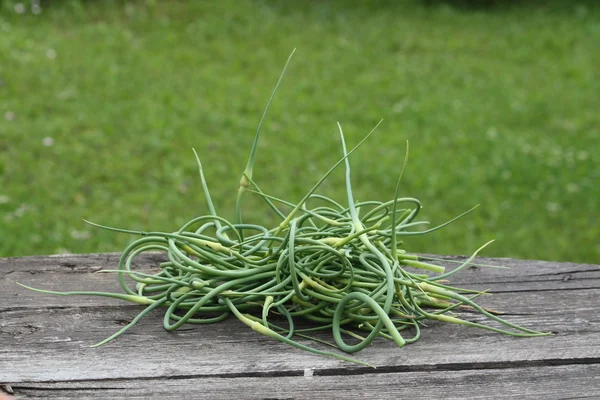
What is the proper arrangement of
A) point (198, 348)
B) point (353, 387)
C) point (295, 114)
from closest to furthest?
point (353, 387) → point (198, 348) → point (295, 114)

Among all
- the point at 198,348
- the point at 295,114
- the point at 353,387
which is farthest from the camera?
the point at 295,114

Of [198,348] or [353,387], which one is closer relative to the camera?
[353,387]

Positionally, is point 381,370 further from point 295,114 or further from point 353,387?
point 295,114

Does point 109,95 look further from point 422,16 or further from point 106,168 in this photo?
point 422,16

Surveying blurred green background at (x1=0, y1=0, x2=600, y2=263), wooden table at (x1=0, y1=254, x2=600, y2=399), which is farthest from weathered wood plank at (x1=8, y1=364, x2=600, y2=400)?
blurred green background at (x1=0, y1=0, x2=600, y2=263)

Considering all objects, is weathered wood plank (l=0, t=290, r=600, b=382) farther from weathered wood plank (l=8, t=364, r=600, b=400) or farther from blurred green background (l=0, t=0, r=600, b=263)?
Result: blurred green background (l=0, t=0, r=600, b=263)

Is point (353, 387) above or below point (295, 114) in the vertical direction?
above

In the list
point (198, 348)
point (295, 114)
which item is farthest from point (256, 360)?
point (295, 114)
